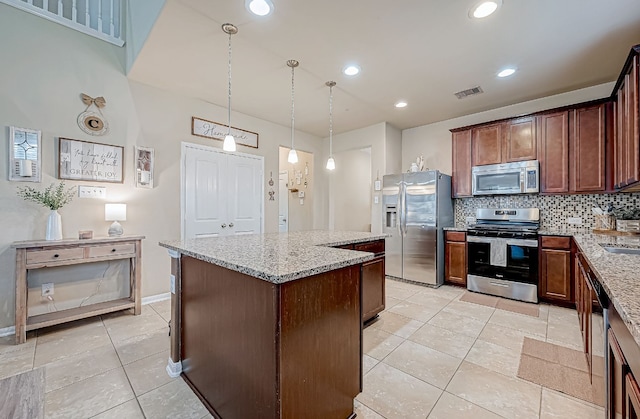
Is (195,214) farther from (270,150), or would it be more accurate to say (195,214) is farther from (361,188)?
(361,188)

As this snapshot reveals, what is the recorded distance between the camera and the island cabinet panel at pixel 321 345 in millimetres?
1191

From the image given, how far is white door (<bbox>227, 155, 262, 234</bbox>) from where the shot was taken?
13.8 feet

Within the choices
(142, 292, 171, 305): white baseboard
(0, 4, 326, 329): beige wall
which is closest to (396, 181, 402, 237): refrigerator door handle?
(0, 4, 326, 329): beige wall

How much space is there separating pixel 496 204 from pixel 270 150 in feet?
12.3

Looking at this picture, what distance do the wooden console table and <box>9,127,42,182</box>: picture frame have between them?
0.65 meters

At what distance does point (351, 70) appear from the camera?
118 inches

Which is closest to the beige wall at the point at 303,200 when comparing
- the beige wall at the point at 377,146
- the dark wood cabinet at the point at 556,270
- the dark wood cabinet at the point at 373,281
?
the beige wall at the point at 377,146

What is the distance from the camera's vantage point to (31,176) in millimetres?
2639

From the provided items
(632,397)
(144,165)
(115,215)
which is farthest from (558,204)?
(115,215)

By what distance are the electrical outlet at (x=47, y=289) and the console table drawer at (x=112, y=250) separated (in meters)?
0.57

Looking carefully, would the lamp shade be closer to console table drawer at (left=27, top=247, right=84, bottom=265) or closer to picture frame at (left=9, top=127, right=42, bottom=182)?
console table drawer at (left=27, top=247, right=84, bottom=265)

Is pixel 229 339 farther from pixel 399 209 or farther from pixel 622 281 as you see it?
pixel 399 209

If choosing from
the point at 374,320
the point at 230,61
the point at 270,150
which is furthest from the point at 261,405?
the point at 270,150

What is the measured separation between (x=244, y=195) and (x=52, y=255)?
234 cm
